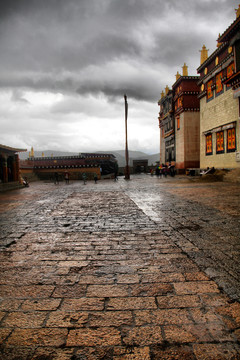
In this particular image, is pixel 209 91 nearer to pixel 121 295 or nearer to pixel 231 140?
pixel 231 140

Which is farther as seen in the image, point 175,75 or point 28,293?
point 175,75

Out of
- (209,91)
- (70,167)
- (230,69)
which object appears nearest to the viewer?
(230,69)

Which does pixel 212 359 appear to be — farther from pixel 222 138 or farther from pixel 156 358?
pixel 222 138

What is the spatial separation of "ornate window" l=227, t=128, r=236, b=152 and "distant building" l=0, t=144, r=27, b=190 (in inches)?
698

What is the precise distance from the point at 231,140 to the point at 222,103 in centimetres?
365

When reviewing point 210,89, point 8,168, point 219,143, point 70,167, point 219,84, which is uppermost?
point 210,89

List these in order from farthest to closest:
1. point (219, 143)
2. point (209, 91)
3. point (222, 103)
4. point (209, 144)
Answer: point (209, 144)
point (209, 91)
point (219, 143)
point (222, 103)

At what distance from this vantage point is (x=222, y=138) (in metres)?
19.7

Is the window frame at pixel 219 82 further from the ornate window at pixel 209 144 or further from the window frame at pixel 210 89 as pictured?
the ornate window at pixel 209 144

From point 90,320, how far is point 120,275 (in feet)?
2.64

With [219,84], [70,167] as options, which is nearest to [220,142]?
[219,84]

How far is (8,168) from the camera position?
60.3ft

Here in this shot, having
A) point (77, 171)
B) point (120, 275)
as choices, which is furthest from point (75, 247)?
point (77, 171)

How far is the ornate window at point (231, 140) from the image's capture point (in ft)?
58.9
